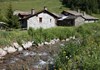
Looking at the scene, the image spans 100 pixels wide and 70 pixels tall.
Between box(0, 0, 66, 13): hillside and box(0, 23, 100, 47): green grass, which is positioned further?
box(0, 0, 66, 13): hillside

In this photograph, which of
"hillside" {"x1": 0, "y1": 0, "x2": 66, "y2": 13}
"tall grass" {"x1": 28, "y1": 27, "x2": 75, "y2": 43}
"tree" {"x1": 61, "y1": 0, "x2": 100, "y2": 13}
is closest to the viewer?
"tall grass" {"x1": 28, "y1": 27, "x2": 75, "y2": 43}

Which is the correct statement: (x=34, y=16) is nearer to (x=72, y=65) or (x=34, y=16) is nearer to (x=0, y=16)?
(x=0, y=16)

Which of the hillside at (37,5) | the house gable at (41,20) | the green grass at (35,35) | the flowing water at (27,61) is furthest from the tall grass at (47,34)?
the hillside at (37,5)

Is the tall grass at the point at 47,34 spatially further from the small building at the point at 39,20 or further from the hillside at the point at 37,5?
the hillside at the point at 37,5

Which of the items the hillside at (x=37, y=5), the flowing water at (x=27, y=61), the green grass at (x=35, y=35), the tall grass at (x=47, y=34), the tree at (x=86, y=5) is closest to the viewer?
the flowing water at (x=27, y=61)

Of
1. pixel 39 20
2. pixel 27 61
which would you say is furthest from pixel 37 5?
pixel 27 61

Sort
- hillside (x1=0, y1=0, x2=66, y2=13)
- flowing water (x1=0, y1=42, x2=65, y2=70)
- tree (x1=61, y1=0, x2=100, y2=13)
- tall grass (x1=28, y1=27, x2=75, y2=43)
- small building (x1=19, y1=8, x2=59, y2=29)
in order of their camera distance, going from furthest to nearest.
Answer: hillside (x1=0, y1=0, x2=66, y2=13)
tree (x1=61, y1=0, x2=100, y2=13)
small building (x1=19, y1=8, x2=59, y2=29)
tall grass (x1=28, y1=27, x2=75, y2=43)
flowing water (x1=0, y1=42, x2=65, y2=70)

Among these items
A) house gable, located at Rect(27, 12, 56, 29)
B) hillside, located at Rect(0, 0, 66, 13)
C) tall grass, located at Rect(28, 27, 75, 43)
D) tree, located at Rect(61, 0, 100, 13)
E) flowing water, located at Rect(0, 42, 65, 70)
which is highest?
flowing water, located at Rect(0, 42, 65, 70)

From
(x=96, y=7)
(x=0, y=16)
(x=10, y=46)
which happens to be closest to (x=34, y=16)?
(x=0, y=16)

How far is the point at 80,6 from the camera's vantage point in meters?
135

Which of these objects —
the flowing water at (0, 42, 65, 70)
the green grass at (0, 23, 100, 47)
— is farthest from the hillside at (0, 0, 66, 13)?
the flowing water at (0, 42, 65, 70)

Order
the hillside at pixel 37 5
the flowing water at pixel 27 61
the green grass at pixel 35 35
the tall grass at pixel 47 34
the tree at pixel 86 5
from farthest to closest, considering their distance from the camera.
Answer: the hillside at pixel 37 5 < the tree at pixel 86 5 < the tall grass at pixel 47 34 < the green grass at pixel 35 35 < the flowing water at pixel 27 61

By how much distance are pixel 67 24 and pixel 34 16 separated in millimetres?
22030

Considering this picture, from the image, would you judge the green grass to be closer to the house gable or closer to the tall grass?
the tall grass
